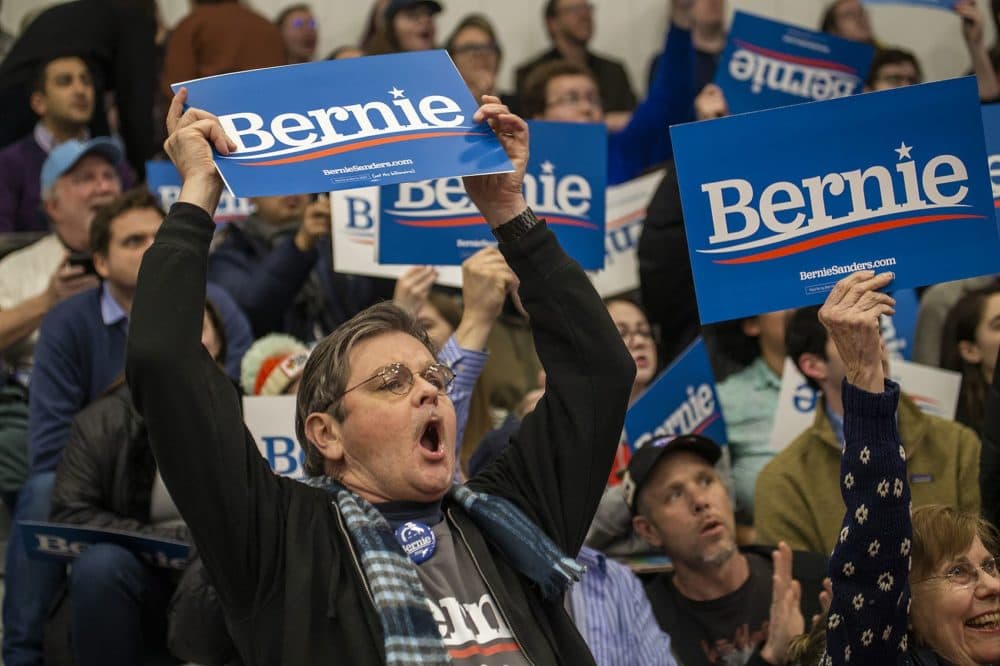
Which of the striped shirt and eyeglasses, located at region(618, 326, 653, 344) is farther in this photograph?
eyeglasses, located at region(618, 326, 653, 344)

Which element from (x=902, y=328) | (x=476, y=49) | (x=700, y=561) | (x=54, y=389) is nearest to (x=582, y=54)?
(x=476, y=49)

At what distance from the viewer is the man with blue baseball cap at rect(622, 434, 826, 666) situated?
148 inches

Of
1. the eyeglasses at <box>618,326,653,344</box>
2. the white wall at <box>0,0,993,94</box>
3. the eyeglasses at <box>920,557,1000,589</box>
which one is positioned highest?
the white wall at <box>0,0,993,94</box>

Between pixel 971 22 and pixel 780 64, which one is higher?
pixel 971 22

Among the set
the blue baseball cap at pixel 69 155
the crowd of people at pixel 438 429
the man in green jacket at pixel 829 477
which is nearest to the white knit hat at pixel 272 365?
the crowd of people at pixel 438 429

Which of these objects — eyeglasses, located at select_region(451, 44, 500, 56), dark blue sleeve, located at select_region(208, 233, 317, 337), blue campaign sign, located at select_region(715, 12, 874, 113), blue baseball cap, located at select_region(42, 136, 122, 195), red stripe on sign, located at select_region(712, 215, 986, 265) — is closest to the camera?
red stripe on sign, located at select_region(712, 215, 986, 265)

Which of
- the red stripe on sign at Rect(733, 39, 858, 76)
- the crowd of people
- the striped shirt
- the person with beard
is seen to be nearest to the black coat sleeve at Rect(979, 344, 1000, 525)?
the crowd of people

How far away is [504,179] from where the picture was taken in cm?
275

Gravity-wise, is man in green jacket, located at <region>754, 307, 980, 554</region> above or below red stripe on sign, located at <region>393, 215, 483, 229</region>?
below

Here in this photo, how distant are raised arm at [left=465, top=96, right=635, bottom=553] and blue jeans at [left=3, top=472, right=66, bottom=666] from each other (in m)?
1.72

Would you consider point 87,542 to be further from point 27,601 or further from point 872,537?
point 872,537

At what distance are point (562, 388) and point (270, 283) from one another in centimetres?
251

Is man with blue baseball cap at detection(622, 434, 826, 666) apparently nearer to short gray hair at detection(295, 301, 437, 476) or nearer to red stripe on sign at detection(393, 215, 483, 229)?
red stripe on sign at detection(393, 215, 483, 229)

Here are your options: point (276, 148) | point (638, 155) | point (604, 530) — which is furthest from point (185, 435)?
point (638, 155)
